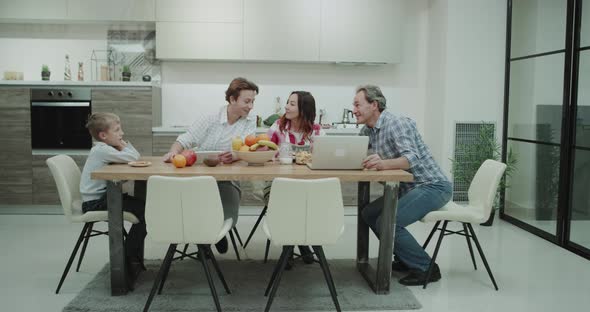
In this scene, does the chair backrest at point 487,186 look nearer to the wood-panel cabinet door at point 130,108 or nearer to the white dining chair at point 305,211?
the white dining chair at point 305,211

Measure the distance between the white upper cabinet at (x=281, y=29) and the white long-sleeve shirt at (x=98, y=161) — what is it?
2670 mm

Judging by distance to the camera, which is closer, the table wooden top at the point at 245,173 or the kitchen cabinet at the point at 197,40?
the table wooden top at the point at 245,173

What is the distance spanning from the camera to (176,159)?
10.5 feet

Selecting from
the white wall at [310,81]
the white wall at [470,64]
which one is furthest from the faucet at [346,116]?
the white wall at [470,64]

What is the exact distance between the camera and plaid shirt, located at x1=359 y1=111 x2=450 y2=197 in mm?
3547

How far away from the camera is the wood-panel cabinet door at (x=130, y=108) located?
5629mm

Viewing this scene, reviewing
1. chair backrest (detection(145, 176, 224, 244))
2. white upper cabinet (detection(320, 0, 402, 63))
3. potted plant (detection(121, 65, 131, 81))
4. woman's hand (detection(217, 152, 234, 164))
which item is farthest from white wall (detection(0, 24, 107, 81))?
chair backrest (detection(145, 176, 224, 244))

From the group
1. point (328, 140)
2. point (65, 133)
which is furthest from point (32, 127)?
point (328, 140)

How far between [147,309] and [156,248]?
1.45 meters

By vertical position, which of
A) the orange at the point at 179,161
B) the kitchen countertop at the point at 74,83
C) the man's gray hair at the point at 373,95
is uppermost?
the kitchen countertop at the point at 74,83

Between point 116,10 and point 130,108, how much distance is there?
999mm

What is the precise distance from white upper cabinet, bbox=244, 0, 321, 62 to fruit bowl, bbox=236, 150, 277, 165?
2804 millimetres

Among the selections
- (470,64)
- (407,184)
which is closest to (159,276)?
(407,184)

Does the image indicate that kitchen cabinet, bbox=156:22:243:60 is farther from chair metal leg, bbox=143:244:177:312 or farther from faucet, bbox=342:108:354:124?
chair metal leg, bbox=143:244:177:312
